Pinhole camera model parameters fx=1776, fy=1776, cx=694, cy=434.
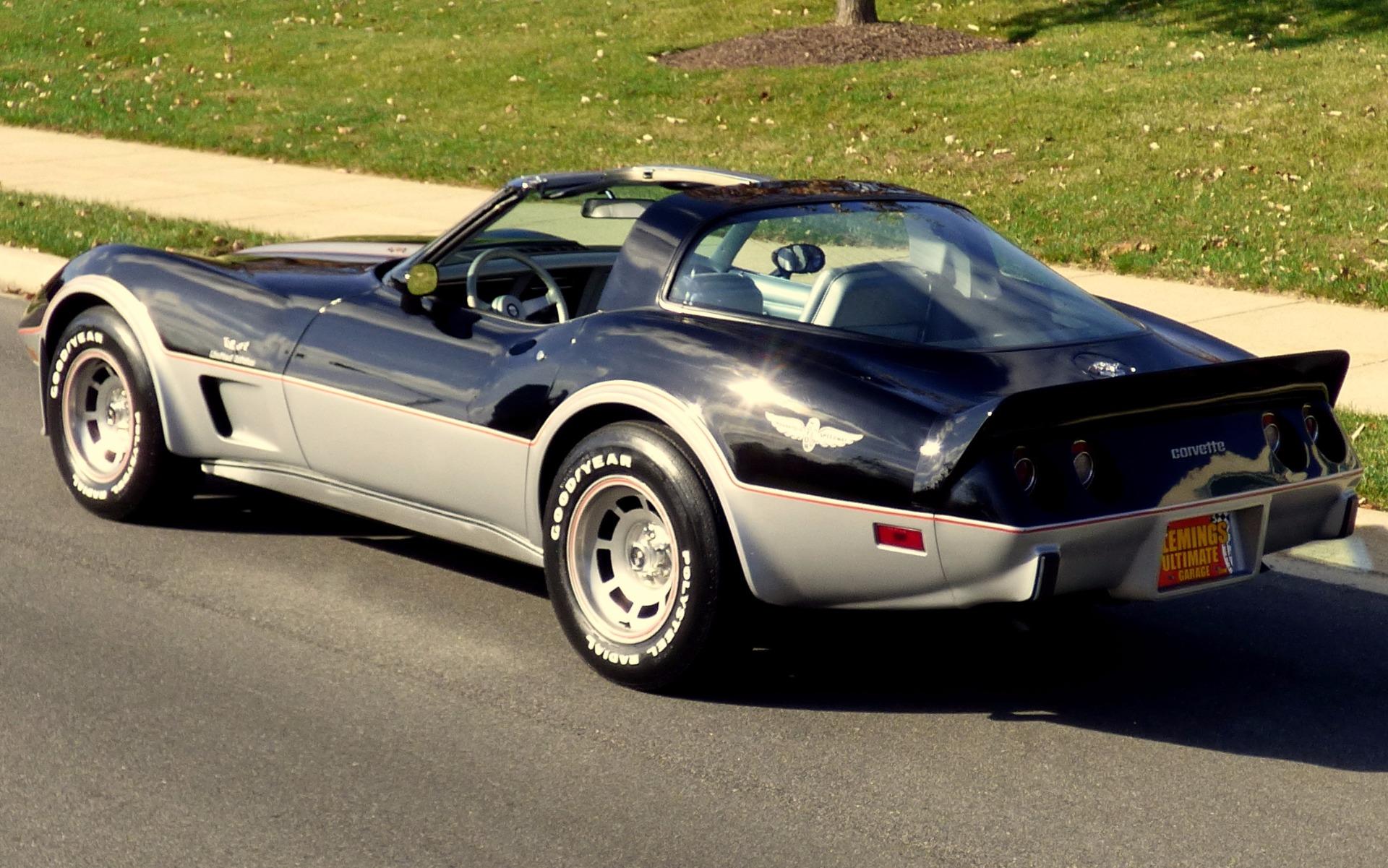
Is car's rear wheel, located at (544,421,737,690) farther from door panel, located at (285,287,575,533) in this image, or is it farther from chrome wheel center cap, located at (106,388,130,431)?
chrome wheel center cap, located at (106,388,130,431)

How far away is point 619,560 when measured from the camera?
5.23 metres

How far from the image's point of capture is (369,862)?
160 inches

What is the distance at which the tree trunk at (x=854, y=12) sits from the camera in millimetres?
20312

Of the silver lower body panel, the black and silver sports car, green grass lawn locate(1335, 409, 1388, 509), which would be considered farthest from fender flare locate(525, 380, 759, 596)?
green grass lawn locate(1335, 409, 1388, 509)

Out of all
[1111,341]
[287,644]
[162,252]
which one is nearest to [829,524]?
[1111,341]

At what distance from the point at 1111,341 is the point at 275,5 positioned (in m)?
21.8

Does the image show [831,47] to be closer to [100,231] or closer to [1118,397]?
[100,231]

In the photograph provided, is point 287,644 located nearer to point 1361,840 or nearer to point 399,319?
point 399,319

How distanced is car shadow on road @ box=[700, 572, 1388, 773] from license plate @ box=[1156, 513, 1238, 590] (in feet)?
0.98

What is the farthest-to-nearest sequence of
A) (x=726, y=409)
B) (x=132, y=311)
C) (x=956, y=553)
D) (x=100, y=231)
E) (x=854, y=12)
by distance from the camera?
(x=854, y=12), (x=100, y=231), (x=132, y=311), (x=726, y=409), (x=956, y=553)

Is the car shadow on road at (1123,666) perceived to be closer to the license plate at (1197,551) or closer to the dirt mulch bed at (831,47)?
the license plate at (1197,551)

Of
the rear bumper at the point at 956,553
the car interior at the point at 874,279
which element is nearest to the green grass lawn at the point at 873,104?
the car interior at the point at 874,279

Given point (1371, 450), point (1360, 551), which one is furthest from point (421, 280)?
point (1371, 450)

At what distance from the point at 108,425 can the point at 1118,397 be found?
12.8ft
